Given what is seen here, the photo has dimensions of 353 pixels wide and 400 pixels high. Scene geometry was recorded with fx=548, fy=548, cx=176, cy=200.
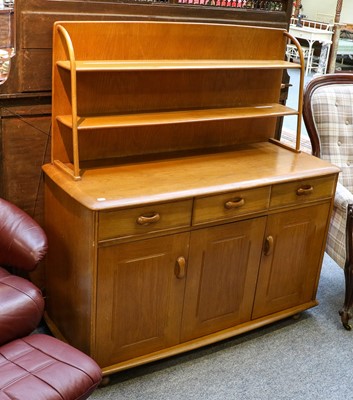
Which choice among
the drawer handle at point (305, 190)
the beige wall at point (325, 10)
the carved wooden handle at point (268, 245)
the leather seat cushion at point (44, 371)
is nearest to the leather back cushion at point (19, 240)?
the leather seat cushion at point (44, 371)

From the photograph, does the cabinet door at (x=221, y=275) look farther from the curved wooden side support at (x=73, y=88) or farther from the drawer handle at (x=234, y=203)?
the curved wooden side support at (x=73, y=88)

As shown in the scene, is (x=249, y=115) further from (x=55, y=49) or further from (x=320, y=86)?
(x=55, y=49)

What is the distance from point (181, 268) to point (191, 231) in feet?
0.50

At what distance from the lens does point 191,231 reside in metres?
2.15

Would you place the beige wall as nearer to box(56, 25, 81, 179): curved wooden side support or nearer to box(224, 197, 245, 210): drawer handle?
box(224, 197, 245, 210): drawer handle

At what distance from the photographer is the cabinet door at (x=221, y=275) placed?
2227 millimetres

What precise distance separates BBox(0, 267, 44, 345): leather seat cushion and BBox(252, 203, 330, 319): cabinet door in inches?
40.8

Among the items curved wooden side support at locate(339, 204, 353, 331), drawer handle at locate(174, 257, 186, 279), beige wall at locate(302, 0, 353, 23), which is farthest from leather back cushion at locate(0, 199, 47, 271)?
beige wall at locate(302, 0, 353, 23)

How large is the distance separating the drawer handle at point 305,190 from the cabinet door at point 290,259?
0.27ft

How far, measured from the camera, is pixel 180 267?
2156mm

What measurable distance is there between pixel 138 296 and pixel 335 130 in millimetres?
1420

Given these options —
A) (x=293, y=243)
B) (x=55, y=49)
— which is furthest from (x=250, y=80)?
(x=55, y=49)

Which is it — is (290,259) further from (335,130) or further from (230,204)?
(335,130)

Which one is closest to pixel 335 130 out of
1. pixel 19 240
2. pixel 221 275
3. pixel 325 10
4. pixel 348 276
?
pixel 348 276
